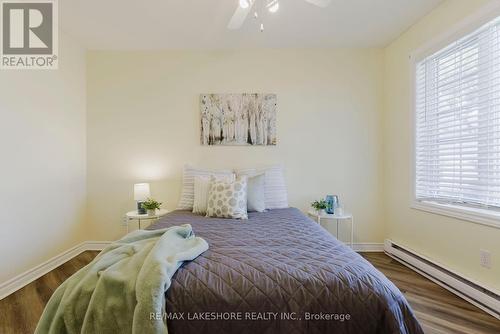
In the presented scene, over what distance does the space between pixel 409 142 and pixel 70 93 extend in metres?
3.86

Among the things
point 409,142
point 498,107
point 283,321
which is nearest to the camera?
point 283,321

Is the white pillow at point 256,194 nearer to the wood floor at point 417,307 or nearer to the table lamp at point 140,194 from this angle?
→ the table lamp at point 140,194

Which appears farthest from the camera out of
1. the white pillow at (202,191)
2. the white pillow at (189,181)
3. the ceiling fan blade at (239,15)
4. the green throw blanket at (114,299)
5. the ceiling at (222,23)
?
the white pillow at (189,181)

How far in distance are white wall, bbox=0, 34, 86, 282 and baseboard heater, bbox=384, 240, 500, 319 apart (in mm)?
3756

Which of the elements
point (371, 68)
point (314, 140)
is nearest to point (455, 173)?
point (314, 140)

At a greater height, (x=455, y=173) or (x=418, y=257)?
(x=455, y=173)

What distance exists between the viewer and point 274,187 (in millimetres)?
2889

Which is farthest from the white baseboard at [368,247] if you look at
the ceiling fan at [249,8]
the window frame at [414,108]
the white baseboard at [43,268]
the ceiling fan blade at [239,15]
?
the white baseboard at [43,268]

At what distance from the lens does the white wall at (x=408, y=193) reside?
200 centimetres

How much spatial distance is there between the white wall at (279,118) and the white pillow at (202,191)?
1.77 ft

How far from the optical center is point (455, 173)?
7.30ft

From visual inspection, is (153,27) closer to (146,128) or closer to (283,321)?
(146,128)

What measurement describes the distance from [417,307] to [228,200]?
1.72 m

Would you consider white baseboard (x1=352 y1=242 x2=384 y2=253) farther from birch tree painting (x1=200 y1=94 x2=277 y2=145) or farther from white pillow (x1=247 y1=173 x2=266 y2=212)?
birch tree painting (x1=200 y1=94 x2=277 y2=145)
